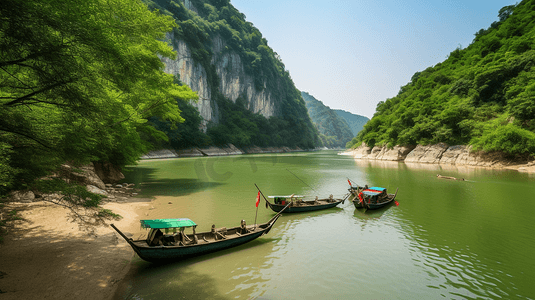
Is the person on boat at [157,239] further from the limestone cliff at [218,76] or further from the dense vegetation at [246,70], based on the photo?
the limestone cliff at [218,76]

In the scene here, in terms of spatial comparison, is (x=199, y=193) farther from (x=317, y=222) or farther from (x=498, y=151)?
(x=498, y=151)

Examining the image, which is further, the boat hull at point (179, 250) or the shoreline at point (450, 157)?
the shoreline at point (450, 157)

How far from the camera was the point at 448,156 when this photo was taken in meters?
47.6

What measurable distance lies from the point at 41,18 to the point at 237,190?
20.4 metres

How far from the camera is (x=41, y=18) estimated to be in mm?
4371

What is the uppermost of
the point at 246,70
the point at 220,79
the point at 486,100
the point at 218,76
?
the point at 246,70

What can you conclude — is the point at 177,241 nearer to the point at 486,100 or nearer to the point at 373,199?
the point at 373,199

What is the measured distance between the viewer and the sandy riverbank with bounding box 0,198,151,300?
6906mm

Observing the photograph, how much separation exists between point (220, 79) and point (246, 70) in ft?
70.5

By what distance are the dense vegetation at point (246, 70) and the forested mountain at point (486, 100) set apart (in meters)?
60.0

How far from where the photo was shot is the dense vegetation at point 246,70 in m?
94.1

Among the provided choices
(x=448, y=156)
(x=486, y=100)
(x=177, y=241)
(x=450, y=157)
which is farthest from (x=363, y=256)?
(x=486, y=100)

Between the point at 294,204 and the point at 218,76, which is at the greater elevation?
the point at 218,76

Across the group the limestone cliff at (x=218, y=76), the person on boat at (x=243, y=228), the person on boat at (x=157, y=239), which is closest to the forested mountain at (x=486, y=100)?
the person on boat at (x=243, y=228)
